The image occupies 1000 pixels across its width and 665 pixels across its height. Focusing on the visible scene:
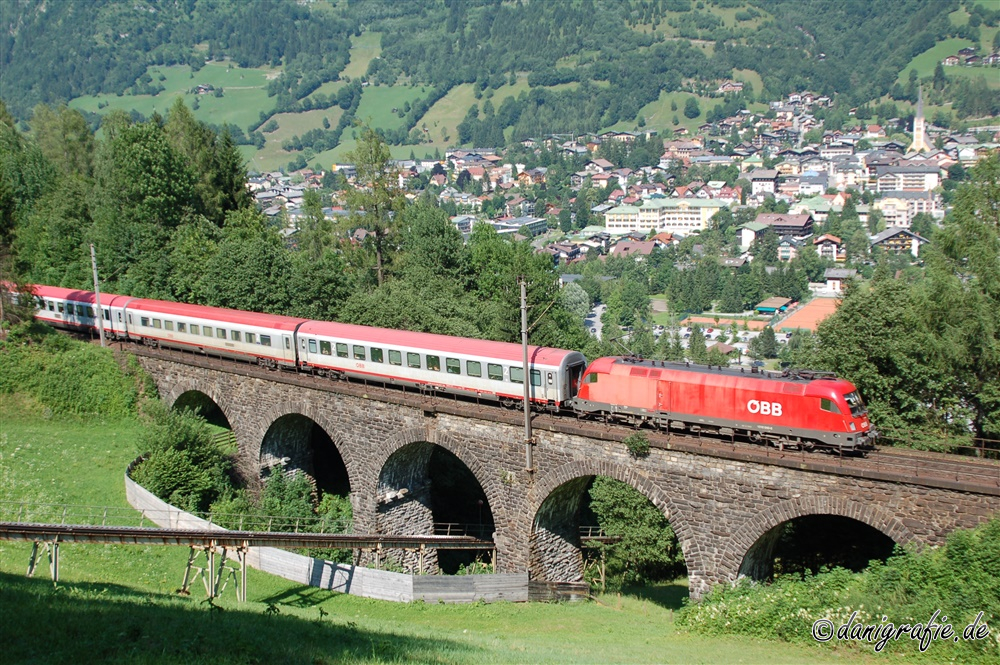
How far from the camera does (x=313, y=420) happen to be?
134 feet

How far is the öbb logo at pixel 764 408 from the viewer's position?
27547 millimetres

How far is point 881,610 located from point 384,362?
23.2 meters

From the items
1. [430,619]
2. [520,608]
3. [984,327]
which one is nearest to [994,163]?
[984,327]

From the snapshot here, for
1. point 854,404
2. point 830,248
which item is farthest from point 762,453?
point 830,248

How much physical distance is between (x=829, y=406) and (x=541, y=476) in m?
10.7

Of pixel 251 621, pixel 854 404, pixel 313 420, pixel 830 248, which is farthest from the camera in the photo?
pixel 830 248

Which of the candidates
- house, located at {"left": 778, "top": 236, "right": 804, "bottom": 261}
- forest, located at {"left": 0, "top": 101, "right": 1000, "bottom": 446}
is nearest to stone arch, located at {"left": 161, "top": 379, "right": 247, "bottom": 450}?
forest, located at {"left": 0, "top": 101, "right": 1000, "bottom": 446}

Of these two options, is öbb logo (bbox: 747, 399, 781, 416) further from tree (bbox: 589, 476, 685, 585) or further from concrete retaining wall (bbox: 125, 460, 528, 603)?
tree (bbox: 589, 476, 685, 585)

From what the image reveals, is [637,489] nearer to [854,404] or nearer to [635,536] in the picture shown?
[854,404]

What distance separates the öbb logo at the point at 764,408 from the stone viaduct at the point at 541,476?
1981 mm

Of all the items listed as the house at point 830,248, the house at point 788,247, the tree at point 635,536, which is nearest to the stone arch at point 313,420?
the tree at point 635,536

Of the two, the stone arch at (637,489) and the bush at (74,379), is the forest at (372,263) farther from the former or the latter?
the stone arch at (637,489)

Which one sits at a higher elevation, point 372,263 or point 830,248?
point 372,263

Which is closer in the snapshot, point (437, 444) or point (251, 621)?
point (251, 621)
